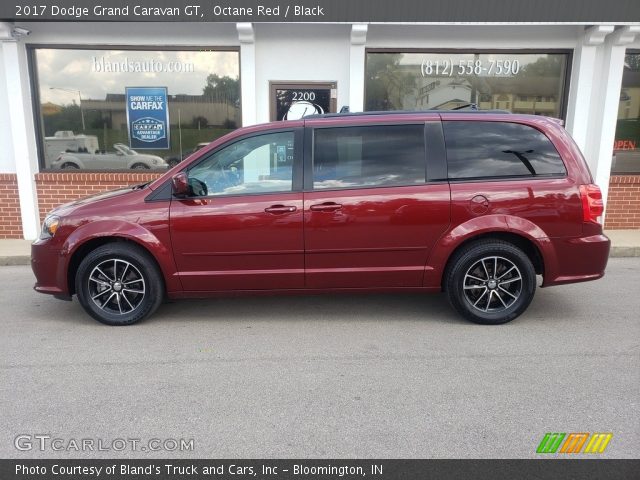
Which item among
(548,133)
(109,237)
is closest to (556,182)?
(548,133)

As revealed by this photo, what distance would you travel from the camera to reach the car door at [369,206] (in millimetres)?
4250

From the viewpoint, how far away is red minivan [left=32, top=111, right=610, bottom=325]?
4.26 metres

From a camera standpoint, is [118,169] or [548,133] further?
[118,169]

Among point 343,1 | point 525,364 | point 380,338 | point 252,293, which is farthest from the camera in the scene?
point 343,1

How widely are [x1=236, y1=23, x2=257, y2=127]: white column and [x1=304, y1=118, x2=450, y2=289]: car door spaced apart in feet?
12.3

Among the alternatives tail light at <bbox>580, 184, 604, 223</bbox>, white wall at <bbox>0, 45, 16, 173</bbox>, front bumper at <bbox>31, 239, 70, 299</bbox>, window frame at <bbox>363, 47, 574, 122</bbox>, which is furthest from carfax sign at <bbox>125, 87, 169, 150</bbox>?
tail light at <bbox>580, 184, 604, 223</bbox>

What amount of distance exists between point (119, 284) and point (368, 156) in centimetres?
251

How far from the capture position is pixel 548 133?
14.4 ft

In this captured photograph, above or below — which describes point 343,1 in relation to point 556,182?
above

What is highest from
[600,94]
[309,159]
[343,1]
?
[343,1]

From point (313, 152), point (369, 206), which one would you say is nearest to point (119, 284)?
point (313, 152)
